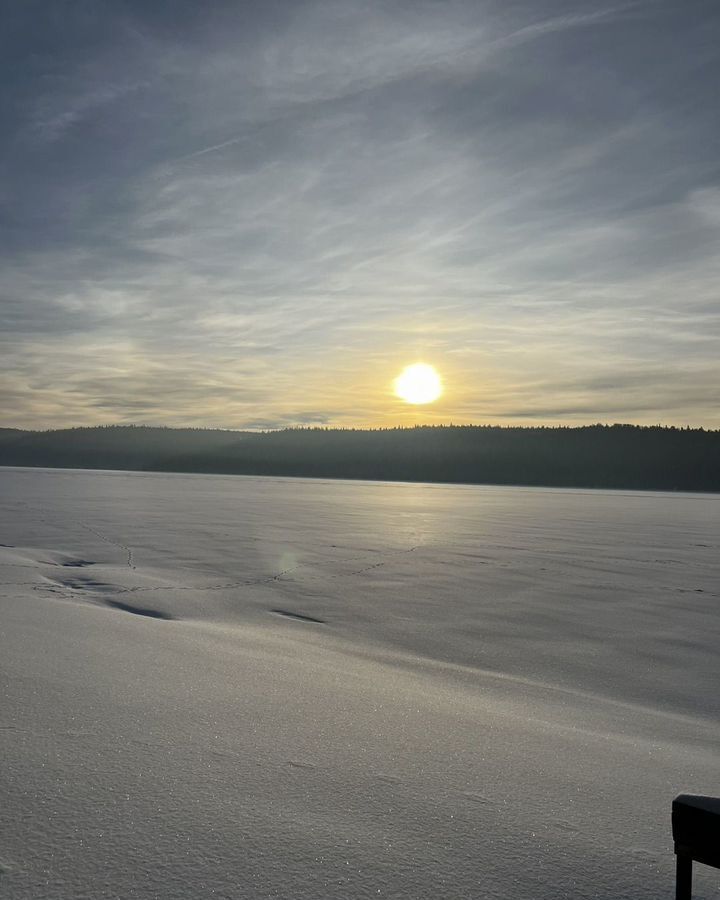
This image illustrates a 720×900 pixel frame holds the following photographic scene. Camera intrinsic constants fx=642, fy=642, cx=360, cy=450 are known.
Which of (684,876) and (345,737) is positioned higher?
(684,876)

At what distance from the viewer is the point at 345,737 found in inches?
106

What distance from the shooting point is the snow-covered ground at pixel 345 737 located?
177cm

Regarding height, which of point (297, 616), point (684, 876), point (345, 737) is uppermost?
point (684, 876)

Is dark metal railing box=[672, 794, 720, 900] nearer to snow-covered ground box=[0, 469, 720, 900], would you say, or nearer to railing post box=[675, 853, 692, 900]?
railing post box=[675, 853, 692, 900]

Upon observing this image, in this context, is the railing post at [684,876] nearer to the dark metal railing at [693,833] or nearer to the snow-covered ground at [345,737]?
the dark metal railing at [693,833]

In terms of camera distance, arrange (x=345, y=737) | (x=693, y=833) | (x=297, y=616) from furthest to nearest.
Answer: (x=297, y=616) < (x=345, y=737) < (x=693, y=833)

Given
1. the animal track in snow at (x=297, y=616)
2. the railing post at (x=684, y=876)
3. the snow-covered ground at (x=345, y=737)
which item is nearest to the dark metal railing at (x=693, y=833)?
the railing post at (x=684, y=876)

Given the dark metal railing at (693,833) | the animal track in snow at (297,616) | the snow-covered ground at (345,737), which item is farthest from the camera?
the animal track in snow at (297,616)

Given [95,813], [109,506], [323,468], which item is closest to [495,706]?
[95,813]

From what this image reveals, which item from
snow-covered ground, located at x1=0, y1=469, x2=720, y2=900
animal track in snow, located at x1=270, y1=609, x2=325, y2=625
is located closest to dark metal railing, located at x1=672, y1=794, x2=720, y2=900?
snow-covered ground, located at x1=0, y1=469, x2=720, y2=900

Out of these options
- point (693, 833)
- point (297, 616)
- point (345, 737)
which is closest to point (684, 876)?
point (693, 833)

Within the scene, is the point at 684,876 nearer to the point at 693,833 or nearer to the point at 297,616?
the point at 693,833

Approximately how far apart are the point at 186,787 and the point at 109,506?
17855 millimetres

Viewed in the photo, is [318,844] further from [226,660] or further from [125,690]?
[226,660]
